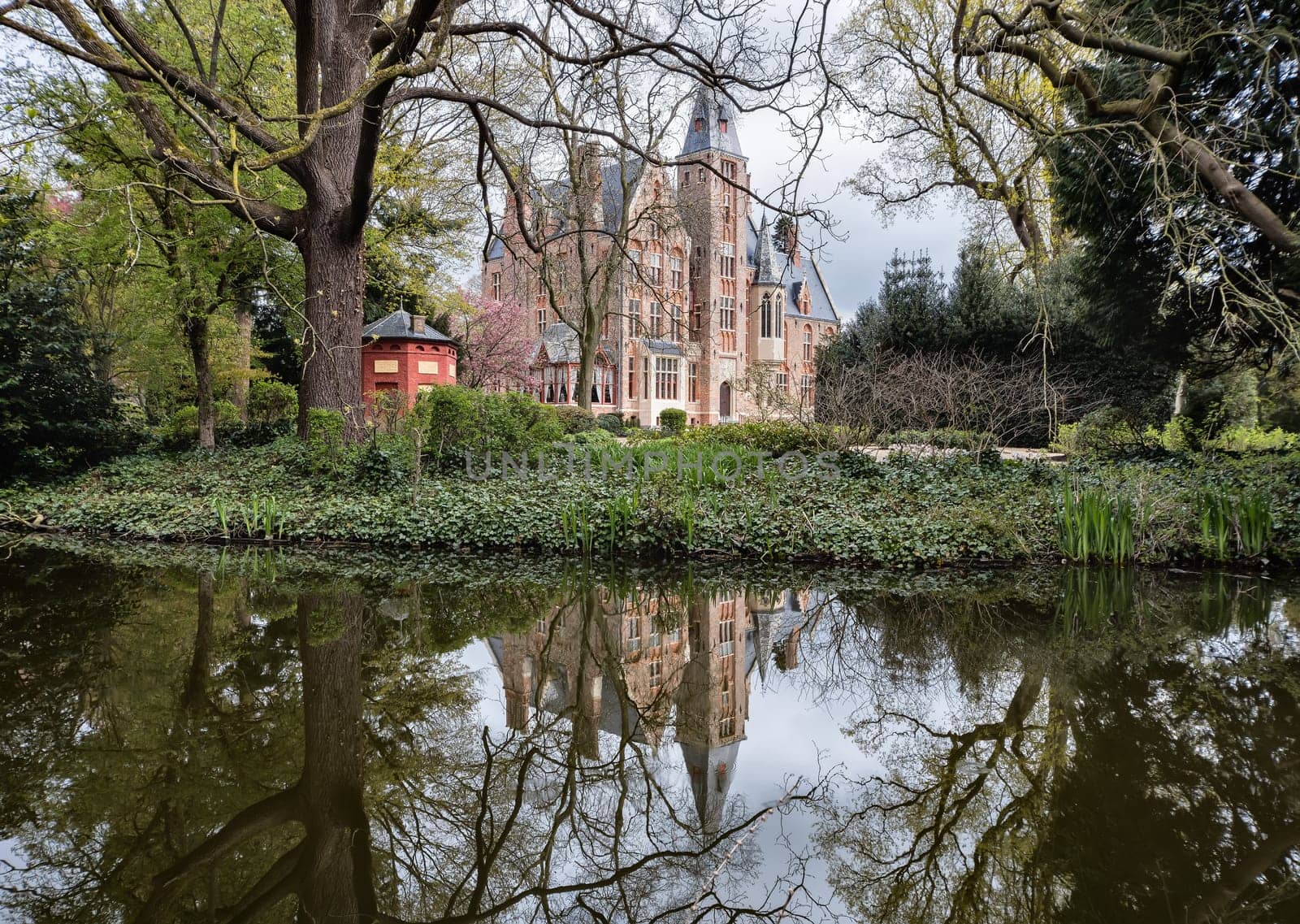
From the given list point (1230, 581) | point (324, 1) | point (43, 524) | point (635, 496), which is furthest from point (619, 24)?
point (43, 524)

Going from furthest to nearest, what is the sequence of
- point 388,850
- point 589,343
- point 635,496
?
point 589,343, point 635,496, point 388,850

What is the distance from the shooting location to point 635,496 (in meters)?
8.48

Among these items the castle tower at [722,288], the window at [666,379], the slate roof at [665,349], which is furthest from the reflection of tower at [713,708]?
the window at [666,379]

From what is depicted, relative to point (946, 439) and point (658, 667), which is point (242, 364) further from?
point (658, 667)

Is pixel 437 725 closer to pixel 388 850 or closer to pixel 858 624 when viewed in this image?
pixel 388 850

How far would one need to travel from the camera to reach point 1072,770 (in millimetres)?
2994

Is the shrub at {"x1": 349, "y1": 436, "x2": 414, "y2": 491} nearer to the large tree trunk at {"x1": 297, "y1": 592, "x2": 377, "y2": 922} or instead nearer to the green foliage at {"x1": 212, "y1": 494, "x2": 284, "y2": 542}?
the green foliage at {"x1": 212, "y1": 494, "x2": 284, "y2": 542}

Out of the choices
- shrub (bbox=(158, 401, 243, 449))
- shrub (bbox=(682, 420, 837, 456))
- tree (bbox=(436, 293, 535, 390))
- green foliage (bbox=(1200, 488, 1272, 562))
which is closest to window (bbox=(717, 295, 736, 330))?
tree (bbox=(436, 293, 535, 390))

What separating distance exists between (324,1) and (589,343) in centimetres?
1249

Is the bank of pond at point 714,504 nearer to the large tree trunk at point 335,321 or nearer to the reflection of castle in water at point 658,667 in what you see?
the large tree trunk at point 335,321

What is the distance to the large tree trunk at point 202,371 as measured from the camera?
44.5ft

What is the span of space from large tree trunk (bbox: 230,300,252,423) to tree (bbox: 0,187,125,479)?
3.14 m

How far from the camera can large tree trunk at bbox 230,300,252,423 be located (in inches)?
645

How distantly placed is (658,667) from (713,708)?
0.67 metres
